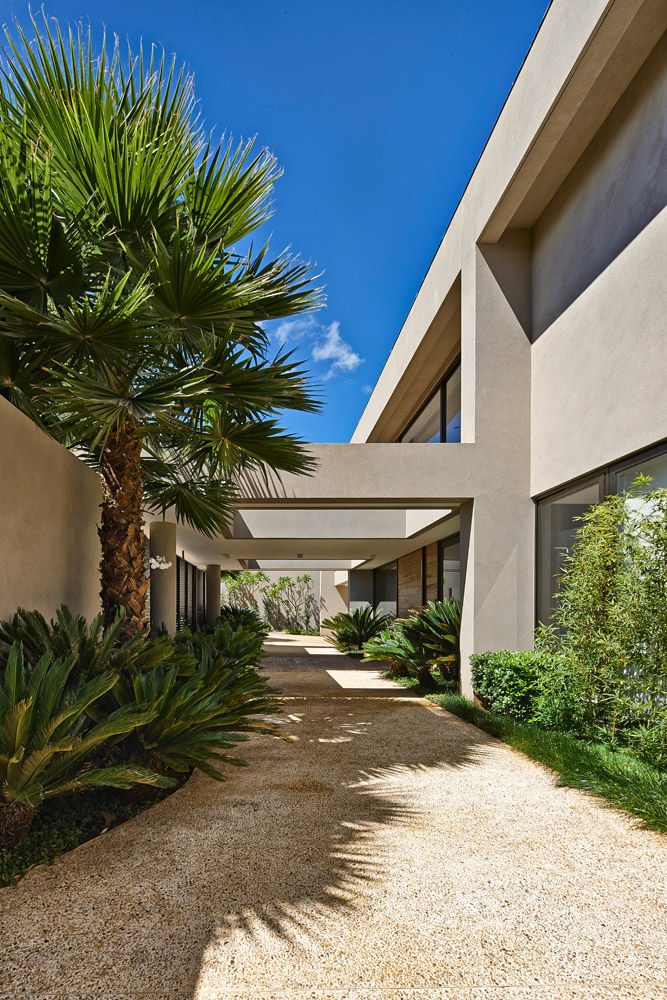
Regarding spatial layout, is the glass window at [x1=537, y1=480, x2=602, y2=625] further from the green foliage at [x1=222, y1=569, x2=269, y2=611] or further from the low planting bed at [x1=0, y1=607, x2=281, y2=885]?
the green foliage at [x1=222, y1=569, x2=269, y2=611]

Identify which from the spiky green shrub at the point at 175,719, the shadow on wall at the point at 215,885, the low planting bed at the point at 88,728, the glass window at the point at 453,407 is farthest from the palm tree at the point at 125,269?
the glass window at the point at 453,407

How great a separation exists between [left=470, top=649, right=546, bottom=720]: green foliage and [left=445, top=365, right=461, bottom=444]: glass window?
4.29m

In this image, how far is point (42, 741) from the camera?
2.97 m

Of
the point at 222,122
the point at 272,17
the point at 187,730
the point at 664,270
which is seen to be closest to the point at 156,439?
the point at 222,122

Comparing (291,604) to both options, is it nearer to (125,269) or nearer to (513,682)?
(513,682)

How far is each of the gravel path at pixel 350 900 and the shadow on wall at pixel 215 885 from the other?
10 mm

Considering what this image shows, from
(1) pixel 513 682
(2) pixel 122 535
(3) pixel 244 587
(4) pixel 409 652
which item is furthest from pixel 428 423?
(3) pixel 244 587

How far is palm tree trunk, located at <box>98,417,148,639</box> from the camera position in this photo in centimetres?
507

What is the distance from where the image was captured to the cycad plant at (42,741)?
2904mm

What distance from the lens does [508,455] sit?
8211mm

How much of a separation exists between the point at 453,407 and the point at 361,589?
13.2 m

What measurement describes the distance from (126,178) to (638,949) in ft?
18.1

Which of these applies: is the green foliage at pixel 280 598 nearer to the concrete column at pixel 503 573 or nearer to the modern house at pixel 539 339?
the modern house at pixel 539 339

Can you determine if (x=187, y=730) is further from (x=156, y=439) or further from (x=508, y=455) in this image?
(x=508, y=455)
